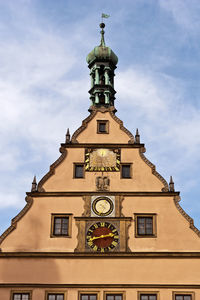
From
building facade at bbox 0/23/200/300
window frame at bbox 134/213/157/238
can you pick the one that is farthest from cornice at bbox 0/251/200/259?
window frame at bbox 134/213/157/238

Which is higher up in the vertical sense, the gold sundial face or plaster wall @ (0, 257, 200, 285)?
the gold sundial face

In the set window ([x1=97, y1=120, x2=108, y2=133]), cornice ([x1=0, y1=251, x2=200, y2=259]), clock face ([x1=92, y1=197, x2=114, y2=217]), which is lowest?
cornice ([x1=0, y1=251, x2=200, y2=259])

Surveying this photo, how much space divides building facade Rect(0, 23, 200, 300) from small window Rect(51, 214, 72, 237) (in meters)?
0.03

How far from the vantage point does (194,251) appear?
20.4 m

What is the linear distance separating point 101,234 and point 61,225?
56.2 inches

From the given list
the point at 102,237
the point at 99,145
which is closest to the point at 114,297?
the point at 102,237

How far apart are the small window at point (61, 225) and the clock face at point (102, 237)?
2.46 ft

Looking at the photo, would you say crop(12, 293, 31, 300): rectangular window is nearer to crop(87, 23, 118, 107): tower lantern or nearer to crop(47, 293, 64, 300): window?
crop(47, 293, 64, 300): window

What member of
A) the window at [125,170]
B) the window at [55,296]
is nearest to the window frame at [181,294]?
the window at [55,296]

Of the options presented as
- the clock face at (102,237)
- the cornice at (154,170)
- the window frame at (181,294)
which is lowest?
the window frame at (181,294)

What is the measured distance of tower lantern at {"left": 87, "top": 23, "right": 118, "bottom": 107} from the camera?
25.5 m

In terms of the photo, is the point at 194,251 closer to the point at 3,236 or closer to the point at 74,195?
the point at 74,195

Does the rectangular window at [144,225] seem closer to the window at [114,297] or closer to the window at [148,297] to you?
the window at [148,297]

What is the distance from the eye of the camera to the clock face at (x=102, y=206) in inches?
831
